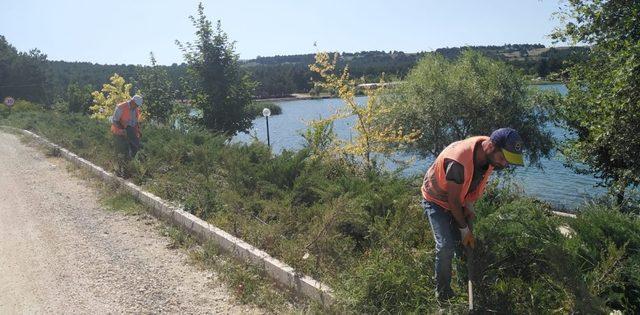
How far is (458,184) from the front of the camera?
12.6 feet

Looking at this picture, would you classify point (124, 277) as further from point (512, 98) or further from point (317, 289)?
point (512, 98)

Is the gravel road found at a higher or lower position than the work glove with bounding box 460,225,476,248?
lower

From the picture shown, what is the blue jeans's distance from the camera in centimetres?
395

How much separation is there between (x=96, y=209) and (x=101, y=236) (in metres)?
1.65

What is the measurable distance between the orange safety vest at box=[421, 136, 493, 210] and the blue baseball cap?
8.7 inches

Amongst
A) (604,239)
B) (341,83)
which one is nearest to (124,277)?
(604,239)

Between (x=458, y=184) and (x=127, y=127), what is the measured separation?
355 inches

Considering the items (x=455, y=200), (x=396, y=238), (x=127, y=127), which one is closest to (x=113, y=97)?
(x=127, y=127)

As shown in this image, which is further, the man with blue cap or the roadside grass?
the roadside grass

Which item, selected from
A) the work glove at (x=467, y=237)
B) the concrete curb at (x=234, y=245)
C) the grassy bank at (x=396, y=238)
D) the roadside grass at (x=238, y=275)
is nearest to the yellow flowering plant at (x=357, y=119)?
the grassy bank at (x=396, y=238)

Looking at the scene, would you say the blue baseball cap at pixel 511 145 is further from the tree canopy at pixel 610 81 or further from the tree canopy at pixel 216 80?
the tree canopy at pixel 216 80

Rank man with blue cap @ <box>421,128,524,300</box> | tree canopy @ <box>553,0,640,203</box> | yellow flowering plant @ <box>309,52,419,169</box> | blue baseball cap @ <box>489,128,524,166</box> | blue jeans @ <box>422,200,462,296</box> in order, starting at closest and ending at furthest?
blue baseball cap @ <box>489,128,524,166</box>
man with blue cap @ <box>421,128,524,300</box>
blue jeans @ <box>422,200,462,296</box>
tree canopy @ <box>553,0,640,203</box>
yellow flowering plant @ <box>309,52,419,169</box>

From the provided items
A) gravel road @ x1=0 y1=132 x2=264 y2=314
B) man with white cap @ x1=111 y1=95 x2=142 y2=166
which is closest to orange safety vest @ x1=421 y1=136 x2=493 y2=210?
gravel road @ x1=0 y1=132 x2=264 y2=314

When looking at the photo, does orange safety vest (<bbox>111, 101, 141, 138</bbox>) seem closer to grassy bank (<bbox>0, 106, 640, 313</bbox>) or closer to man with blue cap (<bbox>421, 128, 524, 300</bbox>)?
grassy bank (<bbox>0, 106, 640, 313</bbox>)
